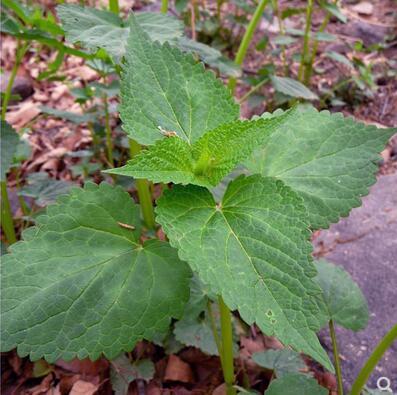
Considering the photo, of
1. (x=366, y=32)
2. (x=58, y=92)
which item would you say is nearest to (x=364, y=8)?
(x=366, y=32)

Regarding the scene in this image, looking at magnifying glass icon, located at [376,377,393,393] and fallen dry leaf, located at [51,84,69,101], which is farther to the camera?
fallen dry leaf, located at [51,84,69,101]

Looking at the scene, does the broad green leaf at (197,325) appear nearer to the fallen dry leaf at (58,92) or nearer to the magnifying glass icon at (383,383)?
the magnifying glass icon at (383,383)

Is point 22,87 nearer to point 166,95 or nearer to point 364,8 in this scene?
point 166,95

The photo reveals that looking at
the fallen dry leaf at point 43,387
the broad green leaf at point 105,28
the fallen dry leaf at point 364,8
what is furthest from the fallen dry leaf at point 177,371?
the fallen dry leaf at point 364,8

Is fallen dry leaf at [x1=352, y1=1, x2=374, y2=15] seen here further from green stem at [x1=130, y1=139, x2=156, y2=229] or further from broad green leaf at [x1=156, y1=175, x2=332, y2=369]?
broad green leaf at [x1=156, y1=175, x2=332, y2=369]

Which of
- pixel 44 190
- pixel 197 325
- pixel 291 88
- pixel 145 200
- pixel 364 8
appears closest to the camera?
pixel 197 325

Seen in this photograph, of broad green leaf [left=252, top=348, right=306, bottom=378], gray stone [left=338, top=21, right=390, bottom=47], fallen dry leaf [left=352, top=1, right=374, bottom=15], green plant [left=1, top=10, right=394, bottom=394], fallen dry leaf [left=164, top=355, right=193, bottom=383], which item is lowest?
fallen dry leaf [left=164, top=355, right=193, bottom=383]

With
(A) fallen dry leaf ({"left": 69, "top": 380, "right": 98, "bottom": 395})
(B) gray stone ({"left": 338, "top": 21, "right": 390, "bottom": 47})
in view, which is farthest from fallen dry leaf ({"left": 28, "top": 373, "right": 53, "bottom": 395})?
(B) gray stone ({"left": 338, "top": 21, "right": 390, "bottom": 47})
